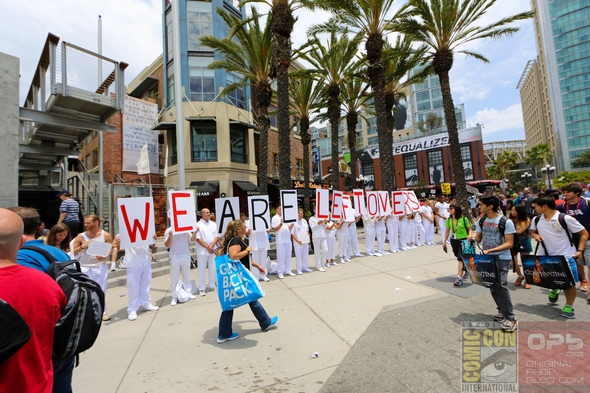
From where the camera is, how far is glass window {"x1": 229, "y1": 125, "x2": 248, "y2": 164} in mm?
20234

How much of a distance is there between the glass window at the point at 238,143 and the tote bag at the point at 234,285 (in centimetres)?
1674

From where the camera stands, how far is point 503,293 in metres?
3.83

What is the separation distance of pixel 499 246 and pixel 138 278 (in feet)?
19.8

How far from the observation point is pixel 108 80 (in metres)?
9.08

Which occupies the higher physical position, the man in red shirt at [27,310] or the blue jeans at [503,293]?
the man in red shirt at [27,310]

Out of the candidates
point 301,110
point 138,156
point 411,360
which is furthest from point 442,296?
point 138,156

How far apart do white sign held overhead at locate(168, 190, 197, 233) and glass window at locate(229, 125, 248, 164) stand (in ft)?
46.6

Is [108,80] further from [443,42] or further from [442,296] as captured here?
[443,42]

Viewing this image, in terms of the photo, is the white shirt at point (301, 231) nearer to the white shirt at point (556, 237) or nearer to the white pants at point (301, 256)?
the white pants at point (301, 256)

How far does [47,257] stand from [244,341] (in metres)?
2.63

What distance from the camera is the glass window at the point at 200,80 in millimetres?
19703

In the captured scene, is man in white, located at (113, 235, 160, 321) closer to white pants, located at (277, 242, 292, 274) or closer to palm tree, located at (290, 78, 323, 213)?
white pants, located at (277, 242, 292, 274)

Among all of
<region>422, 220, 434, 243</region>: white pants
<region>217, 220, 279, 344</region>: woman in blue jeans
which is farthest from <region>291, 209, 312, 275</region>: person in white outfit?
<region>422, 220, 434, 243</region>: white pants

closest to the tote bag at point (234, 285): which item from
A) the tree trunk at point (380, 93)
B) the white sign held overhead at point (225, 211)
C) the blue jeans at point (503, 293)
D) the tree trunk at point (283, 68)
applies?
the white sign held overhead at point (225, 211)
